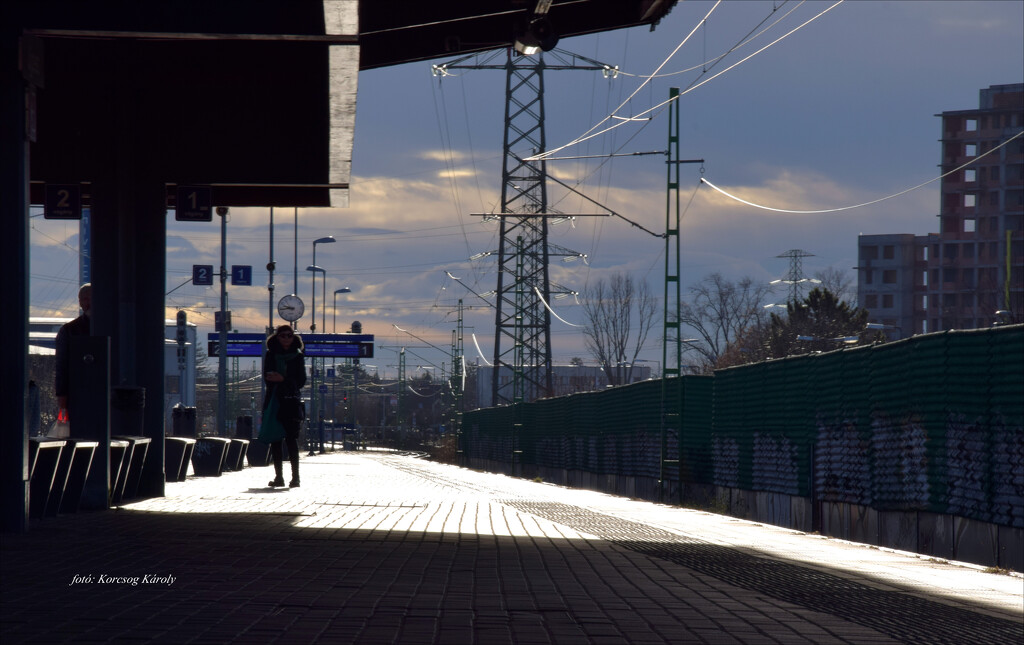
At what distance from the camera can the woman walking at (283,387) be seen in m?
16.2

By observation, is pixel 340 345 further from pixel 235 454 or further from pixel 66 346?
pixel 66 346

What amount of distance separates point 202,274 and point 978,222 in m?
109

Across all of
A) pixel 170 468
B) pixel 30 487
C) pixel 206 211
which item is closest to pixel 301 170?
pixel 206 211

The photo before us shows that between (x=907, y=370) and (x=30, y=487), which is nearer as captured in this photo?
(x=30, y=487)

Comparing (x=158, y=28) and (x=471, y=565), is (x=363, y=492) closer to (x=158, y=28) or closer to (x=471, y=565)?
(x=158, y=28)

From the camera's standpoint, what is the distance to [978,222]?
447ft

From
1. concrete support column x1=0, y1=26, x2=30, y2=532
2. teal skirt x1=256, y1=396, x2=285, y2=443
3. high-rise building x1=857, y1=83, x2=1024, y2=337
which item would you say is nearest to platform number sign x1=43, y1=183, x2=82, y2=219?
teal skirt x1=256, y1=396, x2=285, y2=443

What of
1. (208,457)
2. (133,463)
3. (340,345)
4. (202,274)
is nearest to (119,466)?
(133,463)

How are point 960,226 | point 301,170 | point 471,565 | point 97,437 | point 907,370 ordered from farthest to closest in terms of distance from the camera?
1. point 960,226
2. point 301,170
3. point 907,370
4. point 97,437
5. point 471,565

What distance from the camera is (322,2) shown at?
34.5ft

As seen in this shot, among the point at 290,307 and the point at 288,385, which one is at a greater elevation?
the point at 290,307

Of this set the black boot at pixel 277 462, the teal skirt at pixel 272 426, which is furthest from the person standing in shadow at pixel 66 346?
the black boot at pixel 277 462

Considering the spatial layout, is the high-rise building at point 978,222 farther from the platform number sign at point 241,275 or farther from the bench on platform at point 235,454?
the bench on platform at point 235,454

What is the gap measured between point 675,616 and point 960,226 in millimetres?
141977
